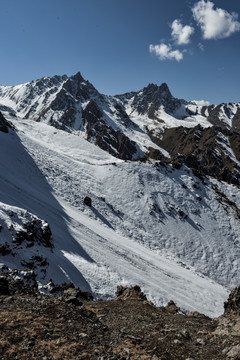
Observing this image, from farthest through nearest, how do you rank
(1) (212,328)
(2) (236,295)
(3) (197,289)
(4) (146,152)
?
(4) (146,152) → (3) (197,289) → (2) (236,295) → (1) (212,328)

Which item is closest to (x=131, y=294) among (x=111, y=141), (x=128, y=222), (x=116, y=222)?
(x=116, y=222)

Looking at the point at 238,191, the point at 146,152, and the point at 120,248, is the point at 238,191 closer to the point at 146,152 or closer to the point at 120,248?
the point at 120,248

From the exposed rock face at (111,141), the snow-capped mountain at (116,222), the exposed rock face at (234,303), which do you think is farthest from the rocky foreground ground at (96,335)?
the exposed rock face at (111,141)

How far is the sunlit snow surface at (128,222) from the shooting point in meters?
29.6

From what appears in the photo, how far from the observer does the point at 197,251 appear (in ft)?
161

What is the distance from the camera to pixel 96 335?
948cm

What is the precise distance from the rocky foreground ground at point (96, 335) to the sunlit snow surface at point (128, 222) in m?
11.6

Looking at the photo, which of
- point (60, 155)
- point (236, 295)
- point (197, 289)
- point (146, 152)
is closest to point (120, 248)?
point (197, 289)

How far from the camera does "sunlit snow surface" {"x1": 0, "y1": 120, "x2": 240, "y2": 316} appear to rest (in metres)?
29.6

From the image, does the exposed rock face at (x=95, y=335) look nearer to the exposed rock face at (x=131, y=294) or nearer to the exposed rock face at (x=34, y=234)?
the exposed rock face at (x=131, y=294)

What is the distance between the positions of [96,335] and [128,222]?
41420 millimetres

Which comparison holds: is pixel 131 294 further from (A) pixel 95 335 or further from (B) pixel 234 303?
(A) pixel 95 335

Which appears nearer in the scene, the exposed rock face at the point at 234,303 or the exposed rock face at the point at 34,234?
the exposed rock face at the point at 234,303

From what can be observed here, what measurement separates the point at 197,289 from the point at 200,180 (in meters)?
42.3
